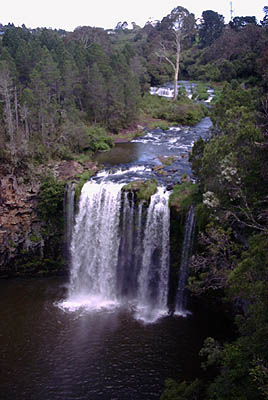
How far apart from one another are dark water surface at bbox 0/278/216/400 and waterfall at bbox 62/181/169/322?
1.47 metres

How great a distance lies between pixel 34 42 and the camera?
106 ft

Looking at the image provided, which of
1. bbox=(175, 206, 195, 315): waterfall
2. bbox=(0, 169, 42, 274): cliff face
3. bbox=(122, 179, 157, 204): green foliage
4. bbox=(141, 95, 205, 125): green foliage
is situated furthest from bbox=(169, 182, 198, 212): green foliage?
bbox=(141, 95, 205, 125): green foliage

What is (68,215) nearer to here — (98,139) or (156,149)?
(98,139)

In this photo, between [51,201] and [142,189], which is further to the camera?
[51,201]

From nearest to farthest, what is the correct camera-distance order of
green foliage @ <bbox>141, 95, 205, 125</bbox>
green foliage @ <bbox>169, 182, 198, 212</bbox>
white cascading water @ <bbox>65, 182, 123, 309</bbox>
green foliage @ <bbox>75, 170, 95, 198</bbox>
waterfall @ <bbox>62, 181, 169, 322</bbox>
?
green foliage @ <bbox>169, 182, 198, 212</bbox> < waterfall @ <bbox>62, 181, 169, 322</bbox> < white cascading water @ <bbox>65, 182, 123, 309</bbox> < green foliage @ <bbox>75, 170, 95, 198</bbox> < green foliage @ <bbox>141, 95, 205, 125</bbox>

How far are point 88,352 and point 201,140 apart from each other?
13152 millimetres

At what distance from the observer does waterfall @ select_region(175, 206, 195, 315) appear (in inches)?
762

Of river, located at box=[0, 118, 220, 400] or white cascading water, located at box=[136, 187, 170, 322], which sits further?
white cascading water, located at box=[136, 187, 170, 322]

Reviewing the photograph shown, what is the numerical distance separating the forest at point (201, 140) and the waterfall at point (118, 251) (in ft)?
7.87

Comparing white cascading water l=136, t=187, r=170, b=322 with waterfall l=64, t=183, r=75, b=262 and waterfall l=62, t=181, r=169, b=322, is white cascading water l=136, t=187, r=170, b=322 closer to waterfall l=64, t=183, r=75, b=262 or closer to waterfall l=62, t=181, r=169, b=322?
waterfall l=62, t=181, r=169, b=322

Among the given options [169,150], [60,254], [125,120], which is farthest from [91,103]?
[60,254]

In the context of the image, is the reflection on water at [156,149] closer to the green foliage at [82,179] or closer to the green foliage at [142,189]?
the green foliage at [82,179]

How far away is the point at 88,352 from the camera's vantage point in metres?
17.0

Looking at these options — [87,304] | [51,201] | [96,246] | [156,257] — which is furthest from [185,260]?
[51,201]
